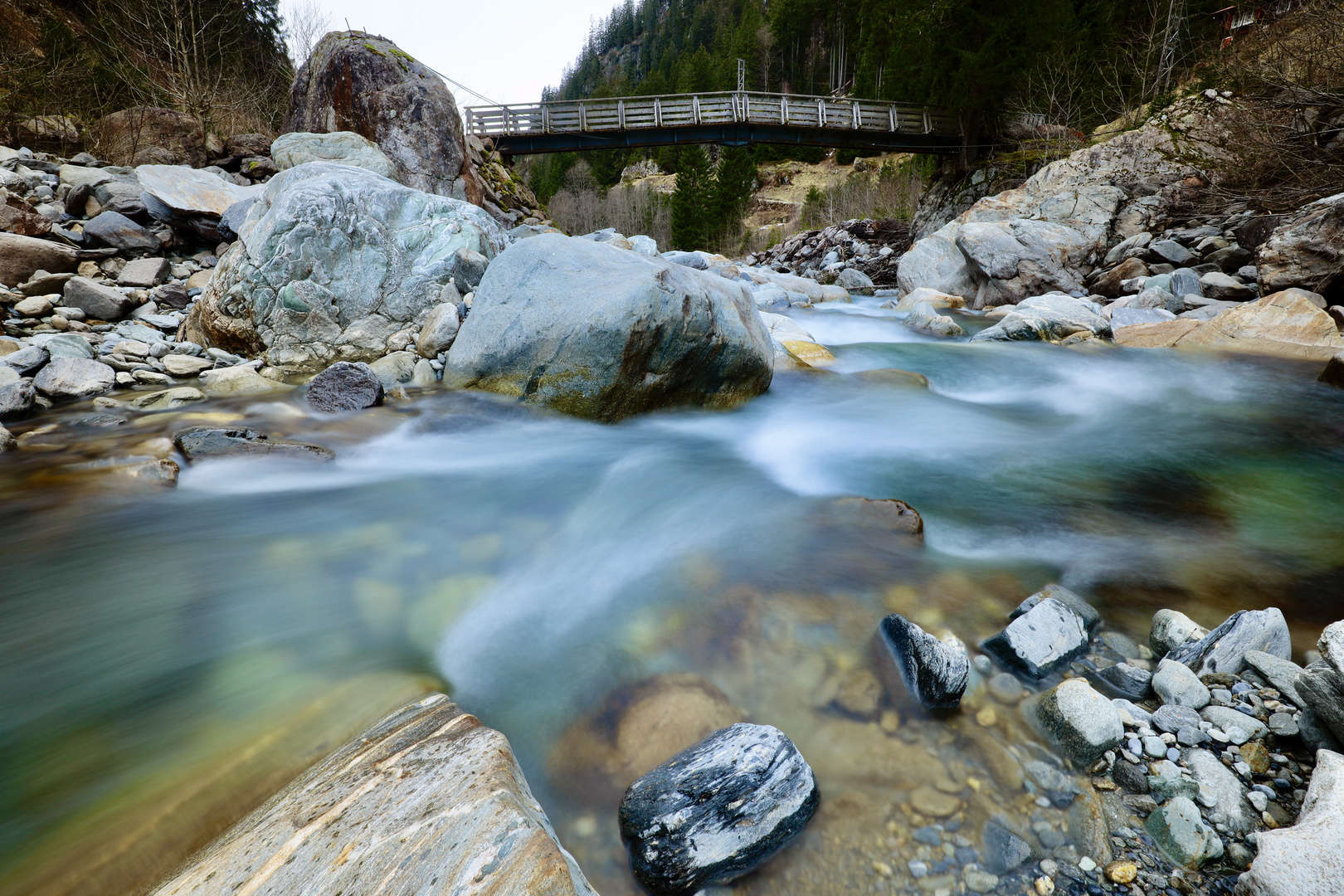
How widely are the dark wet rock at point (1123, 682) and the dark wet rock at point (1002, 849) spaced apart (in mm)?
639

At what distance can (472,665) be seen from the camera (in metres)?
2.10

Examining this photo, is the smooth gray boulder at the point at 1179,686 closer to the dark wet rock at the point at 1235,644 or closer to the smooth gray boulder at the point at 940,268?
the dark wet rock at the point at 1235,644

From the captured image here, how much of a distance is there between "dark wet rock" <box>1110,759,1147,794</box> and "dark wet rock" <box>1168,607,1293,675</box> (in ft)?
1.65

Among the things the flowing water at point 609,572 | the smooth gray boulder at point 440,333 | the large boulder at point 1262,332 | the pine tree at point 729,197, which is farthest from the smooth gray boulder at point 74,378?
the pine tree at point 729,197

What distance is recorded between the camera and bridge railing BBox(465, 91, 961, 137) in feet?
65.1

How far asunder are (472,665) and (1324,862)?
2151 millimetres

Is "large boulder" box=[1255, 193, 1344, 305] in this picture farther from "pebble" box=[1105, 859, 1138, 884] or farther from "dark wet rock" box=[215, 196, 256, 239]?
"dark wet rock" box=[215, 196, 256, 239]

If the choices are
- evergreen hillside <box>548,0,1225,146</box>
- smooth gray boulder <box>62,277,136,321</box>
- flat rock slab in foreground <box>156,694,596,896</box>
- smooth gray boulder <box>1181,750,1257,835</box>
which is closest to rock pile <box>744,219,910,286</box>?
evergreen hillside <box>548,0,1225,146</box>

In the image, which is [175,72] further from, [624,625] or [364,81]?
[624,625]

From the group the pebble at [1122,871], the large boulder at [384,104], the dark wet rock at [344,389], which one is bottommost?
the pebble at [1122,871]

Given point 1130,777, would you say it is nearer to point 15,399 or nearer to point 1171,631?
point 1171,631

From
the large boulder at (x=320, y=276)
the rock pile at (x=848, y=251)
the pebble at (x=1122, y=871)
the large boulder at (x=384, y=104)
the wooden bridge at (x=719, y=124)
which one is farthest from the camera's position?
the wooden bridge at (x=719, y=124)

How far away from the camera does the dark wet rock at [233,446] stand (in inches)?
136

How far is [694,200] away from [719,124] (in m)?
14.6
